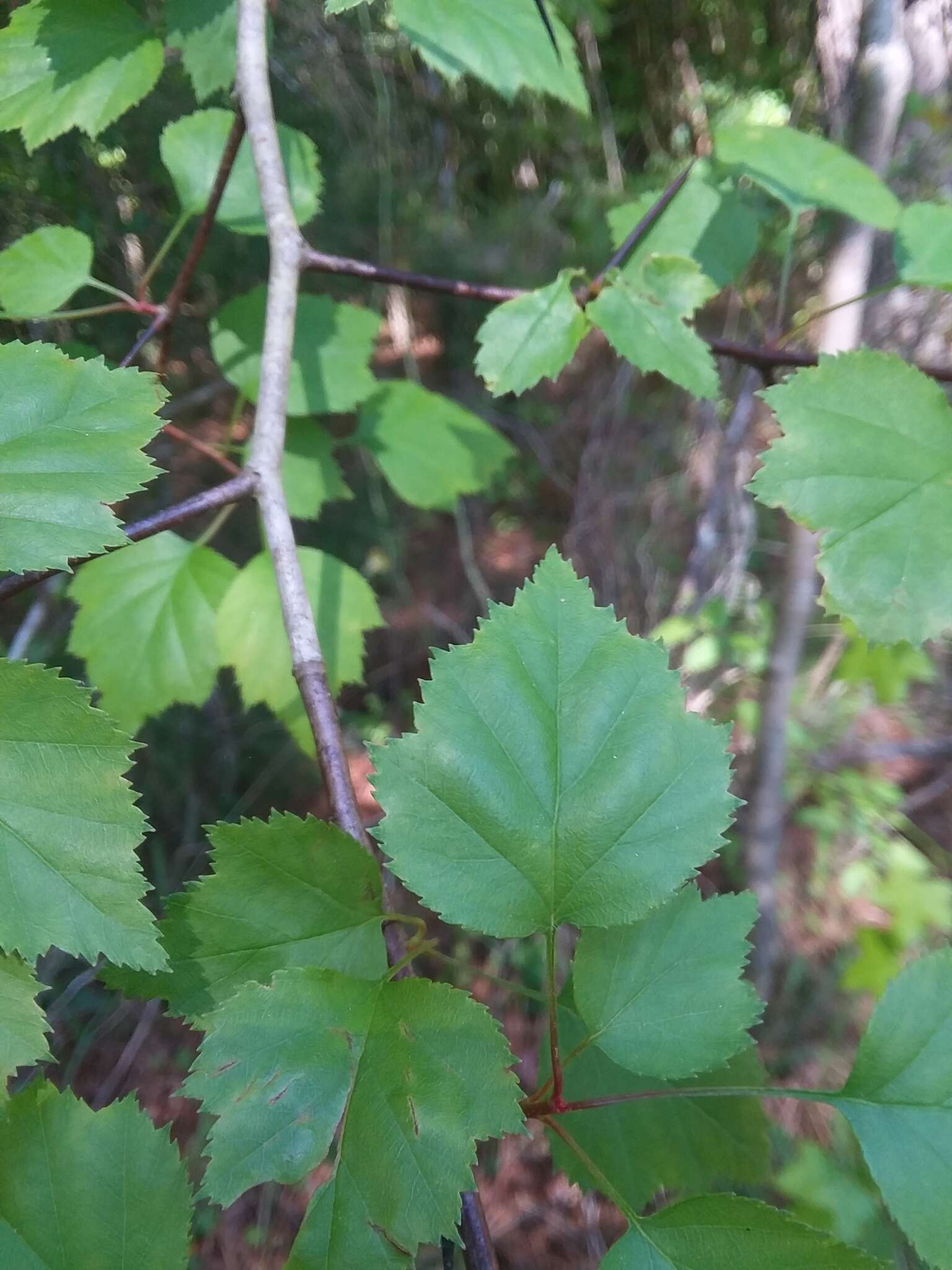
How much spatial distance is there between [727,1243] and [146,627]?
0.88 metres

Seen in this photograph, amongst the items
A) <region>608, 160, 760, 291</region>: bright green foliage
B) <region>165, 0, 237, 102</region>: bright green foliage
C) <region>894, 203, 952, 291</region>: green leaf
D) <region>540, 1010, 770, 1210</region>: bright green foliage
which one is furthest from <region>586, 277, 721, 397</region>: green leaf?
<region>540, 1010, 770, 1210</region>: bright green foliage

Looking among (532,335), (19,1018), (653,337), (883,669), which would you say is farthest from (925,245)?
(883,669)

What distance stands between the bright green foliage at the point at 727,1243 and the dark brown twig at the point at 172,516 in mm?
605

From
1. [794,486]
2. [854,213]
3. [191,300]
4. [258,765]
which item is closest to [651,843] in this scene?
[794,486]

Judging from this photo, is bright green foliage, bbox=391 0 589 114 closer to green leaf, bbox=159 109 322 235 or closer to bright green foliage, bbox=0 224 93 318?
green leaf, bbox=159 109 322 235

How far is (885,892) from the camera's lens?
2.12 meters

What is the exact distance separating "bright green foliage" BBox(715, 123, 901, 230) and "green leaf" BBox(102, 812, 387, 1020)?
0.93 metres

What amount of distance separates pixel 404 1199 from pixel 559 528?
282 centimetres

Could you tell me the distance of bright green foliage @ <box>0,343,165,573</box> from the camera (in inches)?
18.5

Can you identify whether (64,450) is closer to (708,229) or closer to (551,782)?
(551,782)

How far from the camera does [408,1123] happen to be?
437 millimetres

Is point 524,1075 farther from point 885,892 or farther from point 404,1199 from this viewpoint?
point 404,1199

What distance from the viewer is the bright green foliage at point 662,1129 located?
0.67m

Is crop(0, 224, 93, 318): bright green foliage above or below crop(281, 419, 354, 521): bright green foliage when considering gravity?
above
